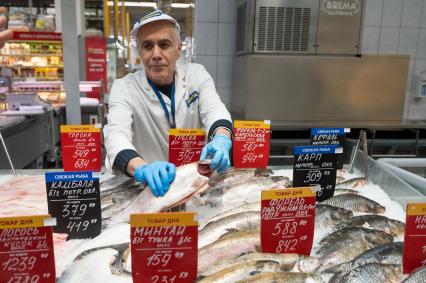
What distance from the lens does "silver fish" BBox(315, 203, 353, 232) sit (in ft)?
4.71

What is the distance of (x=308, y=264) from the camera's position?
1.13 metres

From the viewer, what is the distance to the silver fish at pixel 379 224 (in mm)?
1390

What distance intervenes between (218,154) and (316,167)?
1.42 feet

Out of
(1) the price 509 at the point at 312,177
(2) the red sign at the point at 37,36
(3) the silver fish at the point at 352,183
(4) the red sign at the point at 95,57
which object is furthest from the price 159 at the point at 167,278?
(4) the red sign at the point at 95,57

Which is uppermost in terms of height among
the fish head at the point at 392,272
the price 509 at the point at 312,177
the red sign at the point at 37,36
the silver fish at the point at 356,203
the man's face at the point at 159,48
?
the red sign at the point at 37,36

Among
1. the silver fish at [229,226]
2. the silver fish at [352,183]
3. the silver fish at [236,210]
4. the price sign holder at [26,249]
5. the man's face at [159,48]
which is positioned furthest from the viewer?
the man's face at [159,48]

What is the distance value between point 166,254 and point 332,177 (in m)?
0.93

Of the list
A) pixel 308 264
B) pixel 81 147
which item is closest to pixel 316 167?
pixel 308 264

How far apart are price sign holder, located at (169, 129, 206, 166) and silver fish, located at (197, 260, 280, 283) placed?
2.61 feet

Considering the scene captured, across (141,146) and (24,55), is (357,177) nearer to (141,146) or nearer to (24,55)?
(141,146)

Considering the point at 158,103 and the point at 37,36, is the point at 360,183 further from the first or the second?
the point at 37,36

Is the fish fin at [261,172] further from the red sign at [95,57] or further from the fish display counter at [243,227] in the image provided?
the red sign at [95,57]

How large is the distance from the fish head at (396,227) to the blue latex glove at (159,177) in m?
0.84

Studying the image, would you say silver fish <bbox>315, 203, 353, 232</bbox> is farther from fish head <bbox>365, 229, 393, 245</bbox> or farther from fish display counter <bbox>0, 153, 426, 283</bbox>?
fish head <bbox>365, 229, 393, 245</bbox>
